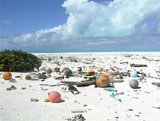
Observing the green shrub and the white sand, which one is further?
the green shrub

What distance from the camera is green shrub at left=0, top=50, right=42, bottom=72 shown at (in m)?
12.8

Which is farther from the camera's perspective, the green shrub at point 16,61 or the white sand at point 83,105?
the green shrub at point 16,61

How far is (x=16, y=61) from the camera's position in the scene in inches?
513

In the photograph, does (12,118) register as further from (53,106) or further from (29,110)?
(53,106)

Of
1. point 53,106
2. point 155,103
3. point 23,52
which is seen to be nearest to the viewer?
point 53,106

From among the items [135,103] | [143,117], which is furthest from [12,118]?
[135,103]

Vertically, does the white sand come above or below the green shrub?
below

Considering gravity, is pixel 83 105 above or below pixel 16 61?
below

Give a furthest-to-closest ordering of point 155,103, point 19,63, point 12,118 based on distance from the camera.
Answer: point 19,63
point 155,103
point 12,118

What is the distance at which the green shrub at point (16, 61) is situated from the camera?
1284 cm

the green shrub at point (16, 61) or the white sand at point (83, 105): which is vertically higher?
the green shrub at point (16, 61)

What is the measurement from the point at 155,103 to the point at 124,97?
1364 mm

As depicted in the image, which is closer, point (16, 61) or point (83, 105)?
point (83, 105)

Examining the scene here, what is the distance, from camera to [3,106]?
19.8 ft
